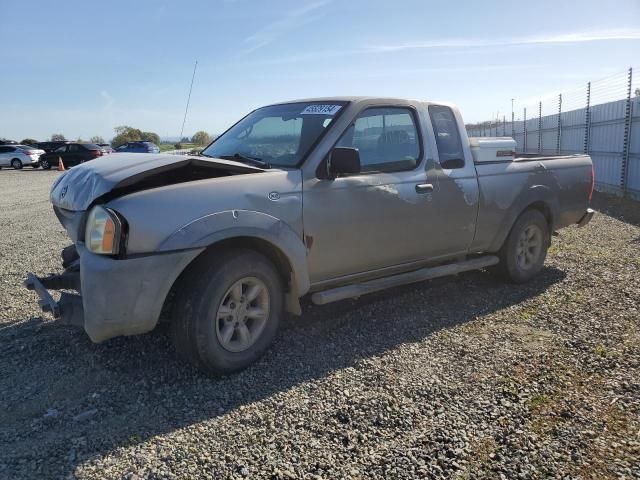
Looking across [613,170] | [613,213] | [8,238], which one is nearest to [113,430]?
[8,238]

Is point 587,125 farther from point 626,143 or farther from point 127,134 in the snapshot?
point 127,134

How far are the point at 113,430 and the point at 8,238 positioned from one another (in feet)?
23.4

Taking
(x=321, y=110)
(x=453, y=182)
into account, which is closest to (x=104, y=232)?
(x=321, y=110)

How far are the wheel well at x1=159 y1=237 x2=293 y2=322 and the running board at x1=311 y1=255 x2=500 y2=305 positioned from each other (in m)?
0.34

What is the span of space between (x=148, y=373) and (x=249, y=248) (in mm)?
1153

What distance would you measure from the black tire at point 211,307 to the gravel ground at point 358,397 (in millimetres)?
176

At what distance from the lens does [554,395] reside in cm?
348

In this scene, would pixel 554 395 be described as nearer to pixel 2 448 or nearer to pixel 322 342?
pixel 322 342

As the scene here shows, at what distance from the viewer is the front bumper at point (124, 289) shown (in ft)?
10.6

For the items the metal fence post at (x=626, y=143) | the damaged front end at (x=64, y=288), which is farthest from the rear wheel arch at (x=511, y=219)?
the metal fence post at (x=626, y=143)

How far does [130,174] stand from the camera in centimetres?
Answer: 341

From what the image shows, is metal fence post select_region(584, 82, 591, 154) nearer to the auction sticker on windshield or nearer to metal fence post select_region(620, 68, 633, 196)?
metal fence post select_region(620, 68, 633, 196)

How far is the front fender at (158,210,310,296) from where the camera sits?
3404mm

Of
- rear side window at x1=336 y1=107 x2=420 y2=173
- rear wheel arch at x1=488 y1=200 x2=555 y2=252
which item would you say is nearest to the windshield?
rear side window at x1=336 y1=107 x2=420 y2=173
